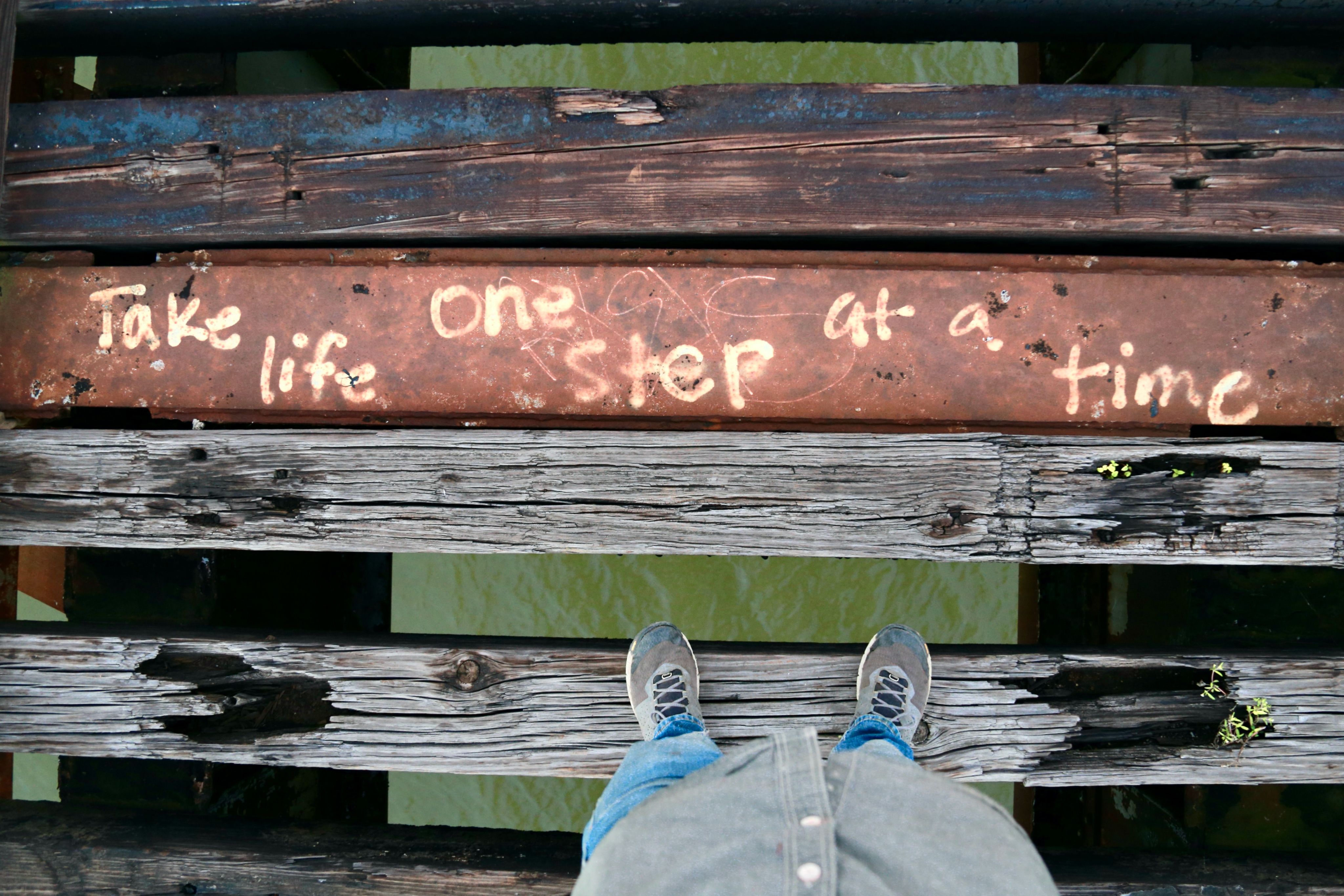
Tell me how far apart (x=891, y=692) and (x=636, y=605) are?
1.67m

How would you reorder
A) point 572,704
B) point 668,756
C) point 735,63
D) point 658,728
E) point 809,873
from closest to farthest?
point 809,873, point 668,756, point 658,728, point 572,704, point 735,63

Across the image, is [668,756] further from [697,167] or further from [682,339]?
[697,167]

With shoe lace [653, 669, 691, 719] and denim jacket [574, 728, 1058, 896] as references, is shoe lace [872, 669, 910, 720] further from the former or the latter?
denim jacket [574, 728, 1058, 896]

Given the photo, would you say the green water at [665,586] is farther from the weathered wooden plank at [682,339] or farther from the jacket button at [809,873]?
the jacket button at [809,873]

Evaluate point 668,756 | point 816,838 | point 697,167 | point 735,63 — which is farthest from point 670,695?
point 735,63

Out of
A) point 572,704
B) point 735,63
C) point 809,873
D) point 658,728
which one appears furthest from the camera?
point 735,63

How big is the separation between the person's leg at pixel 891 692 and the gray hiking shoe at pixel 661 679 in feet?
1.19

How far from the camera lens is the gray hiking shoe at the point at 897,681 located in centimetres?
170

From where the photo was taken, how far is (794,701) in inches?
70.7

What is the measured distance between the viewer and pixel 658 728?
169 cm

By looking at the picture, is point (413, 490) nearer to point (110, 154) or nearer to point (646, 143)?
point (646, 143)

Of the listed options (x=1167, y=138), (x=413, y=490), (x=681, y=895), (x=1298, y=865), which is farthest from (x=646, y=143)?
(x=1298, y=865)

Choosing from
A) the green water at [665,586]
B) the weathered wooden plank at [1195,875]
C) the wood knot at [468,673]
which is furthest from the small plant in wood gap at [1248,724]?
the wood knot at [468,673]

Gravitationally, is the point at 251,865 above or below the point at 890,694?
below
